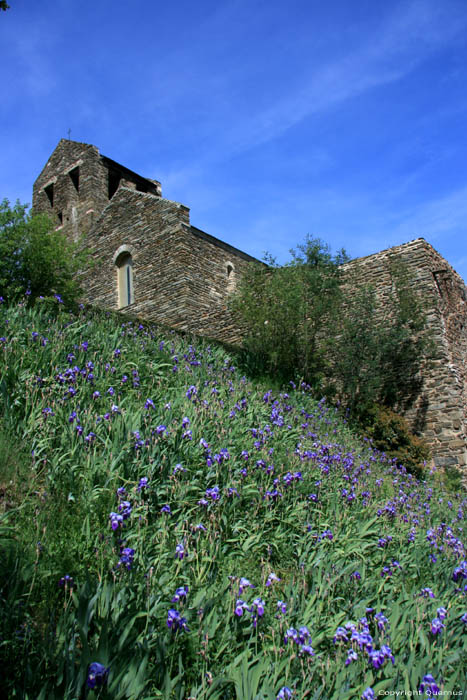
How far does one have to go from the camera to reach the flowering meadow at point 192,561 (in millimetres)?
2246

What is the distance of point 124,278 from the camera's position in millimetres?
18891

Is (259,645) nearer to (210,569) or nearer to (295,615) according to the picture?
(295,615)

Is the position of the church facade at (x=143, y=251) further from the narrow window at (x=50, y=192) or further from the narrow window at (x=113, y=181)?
the narrow window at (x=50, y=192)

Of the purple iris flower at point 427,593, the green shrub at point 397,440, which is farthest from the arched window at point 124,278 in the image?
the purple iris flower at point 427,593

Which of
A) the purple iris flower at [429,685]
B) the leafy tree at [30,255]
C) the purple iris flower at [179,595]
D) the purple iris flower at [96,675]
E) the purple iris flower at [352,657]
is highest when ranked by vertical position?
the leafy tree at [30,255]

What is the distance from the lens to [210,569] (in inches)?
121

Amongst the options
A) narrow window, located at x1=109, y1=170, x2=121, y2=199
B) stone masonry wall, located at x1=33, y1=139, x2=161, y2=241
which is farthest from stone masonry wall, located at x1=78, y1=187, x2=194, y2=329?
narrow window, located at x1=109, y1=170, x2=121, y2=199

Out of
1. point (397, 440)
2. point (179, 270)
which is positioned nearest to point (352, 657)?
point (397, 440)

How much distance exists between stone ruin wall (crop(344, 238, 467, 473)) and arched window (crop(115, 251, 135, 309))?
8.14 meters

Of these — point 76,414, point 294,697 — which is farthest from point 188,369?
point 294,697

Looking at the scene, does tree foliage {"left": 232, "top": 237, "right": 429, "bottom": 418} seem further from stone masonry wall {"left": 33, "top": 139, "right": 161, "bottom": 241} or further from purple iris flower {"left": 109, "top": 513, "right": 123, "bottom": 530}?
stone masonry wall {"left": 33, "top": 139, "right": 161, "bottom": 241}

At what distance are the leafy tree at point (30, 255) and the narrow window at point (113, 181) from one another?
1081cm

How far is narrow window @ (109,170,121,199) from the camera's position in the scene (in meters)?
22.3

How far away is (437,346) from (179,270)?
27.2 ft
